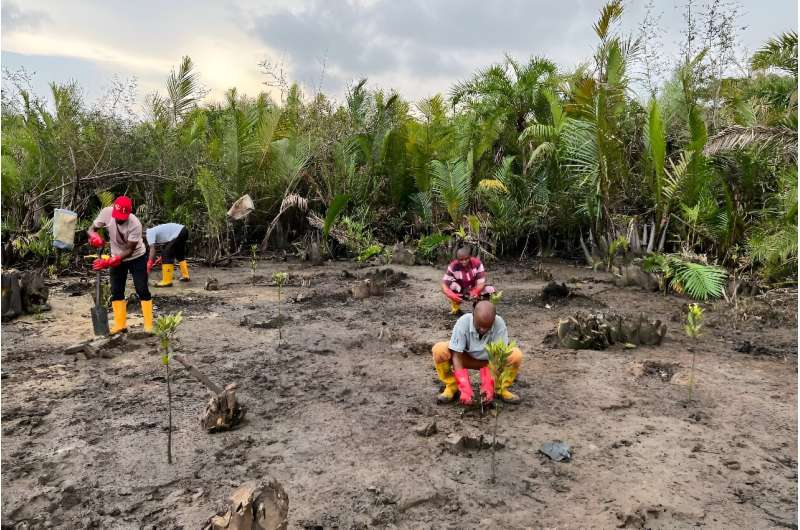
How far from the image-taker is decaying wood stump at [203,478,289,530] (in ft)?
7.09

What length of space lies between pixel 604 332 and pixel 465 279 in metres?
1.64

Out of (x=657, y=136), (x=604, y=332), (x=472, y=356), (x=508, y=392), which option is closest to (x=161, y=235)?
(x=472, y=356)

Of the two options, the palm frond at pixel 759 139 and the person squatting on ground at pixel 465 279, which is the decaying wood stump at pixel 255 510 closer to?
the person squatting on ground at pixel 465 279

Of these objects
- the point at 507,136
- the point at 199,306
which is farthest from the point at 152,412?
the point at 507,136

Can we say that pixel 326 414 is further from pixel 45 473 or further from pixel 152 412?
pixel 45 473

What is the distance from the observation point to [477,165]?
1187 centimetres

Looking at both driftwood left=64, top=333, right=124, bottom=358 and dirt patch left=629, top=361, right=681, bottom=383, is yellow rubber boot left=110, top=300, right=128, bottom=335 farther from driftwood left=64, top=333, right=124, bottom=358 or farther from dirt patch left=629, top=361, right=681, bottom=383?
dirt patch left=629, top=361, right=681, bottom=383

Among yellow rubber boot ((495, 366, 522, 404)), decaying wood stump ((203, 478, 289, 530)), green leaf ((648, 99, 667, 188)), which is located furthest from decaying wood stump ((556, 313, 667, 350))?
decaying wood stump ((203, 478, 289, 530))

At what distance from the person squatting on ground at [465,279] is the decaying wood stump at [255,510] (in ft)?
13.5

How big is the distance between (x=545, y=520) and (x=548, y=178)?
9339mm

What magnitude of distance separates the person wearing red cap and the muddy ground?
1.68 ft

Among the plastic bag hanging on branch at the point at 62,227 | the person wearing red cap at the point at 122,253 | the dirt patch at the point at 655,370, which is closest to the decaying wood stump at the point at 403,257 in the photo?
the person wearing red cap at the point at 122,253

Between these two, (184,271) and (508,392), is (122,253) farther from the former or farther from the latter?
(508,392)

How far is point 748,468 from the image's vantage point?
10.3 ft
